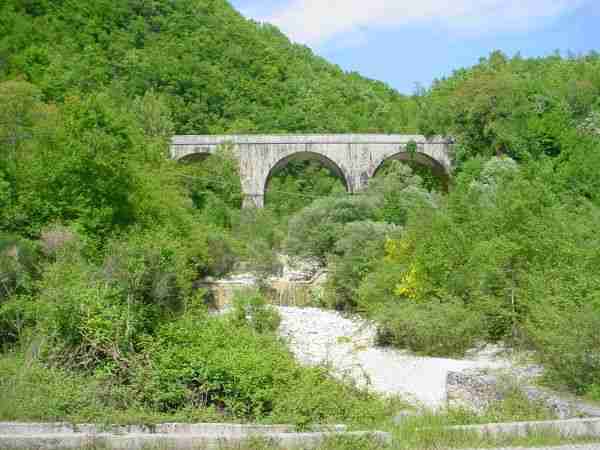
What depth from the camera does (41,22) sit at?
43375mm

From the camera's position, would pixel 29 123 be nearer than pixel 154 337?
No

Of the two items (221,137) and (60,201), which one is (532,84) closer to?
(221,137)

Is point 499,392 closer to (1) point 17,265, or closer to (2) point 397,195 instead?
(1) point 17,265

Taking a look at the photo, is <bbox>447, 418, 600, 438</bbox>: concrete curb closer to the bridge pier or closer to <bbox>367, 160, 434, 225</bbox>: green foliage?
<bbox>367, 160, 434, 225</bbox>: green foliage

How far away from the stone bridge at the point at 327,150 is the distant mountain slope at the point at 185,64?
8591 millimetres

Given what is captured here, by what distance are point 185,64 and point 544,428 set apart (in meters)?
43.8

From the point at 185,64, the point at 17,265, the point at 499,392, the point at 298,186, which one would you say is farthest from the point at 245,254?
the point at 185,64

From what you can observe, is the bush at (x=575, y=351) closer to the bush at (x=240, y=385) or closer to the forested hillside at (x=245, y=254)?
the forested hillside at (x=245, y=254)

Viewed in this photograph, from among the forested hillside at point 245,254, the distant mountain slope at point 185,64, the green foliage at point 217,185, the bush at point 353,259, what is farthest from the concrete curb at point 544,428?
the distant mountain slope at point 185,64

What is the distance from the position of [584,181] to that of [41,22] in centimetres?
3362

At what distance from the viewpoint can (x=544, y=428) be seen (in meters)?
6.77

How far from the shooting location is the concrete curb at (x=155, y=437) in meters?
6.30

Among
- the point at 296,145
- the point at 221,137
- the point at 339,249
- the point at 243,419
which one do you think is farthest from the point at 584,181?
the point at 243,419

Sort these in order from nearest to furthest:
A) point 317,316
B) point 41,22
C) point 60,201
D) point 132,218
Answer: point 60,201
point 132,218
point 317,316
point 41,22
